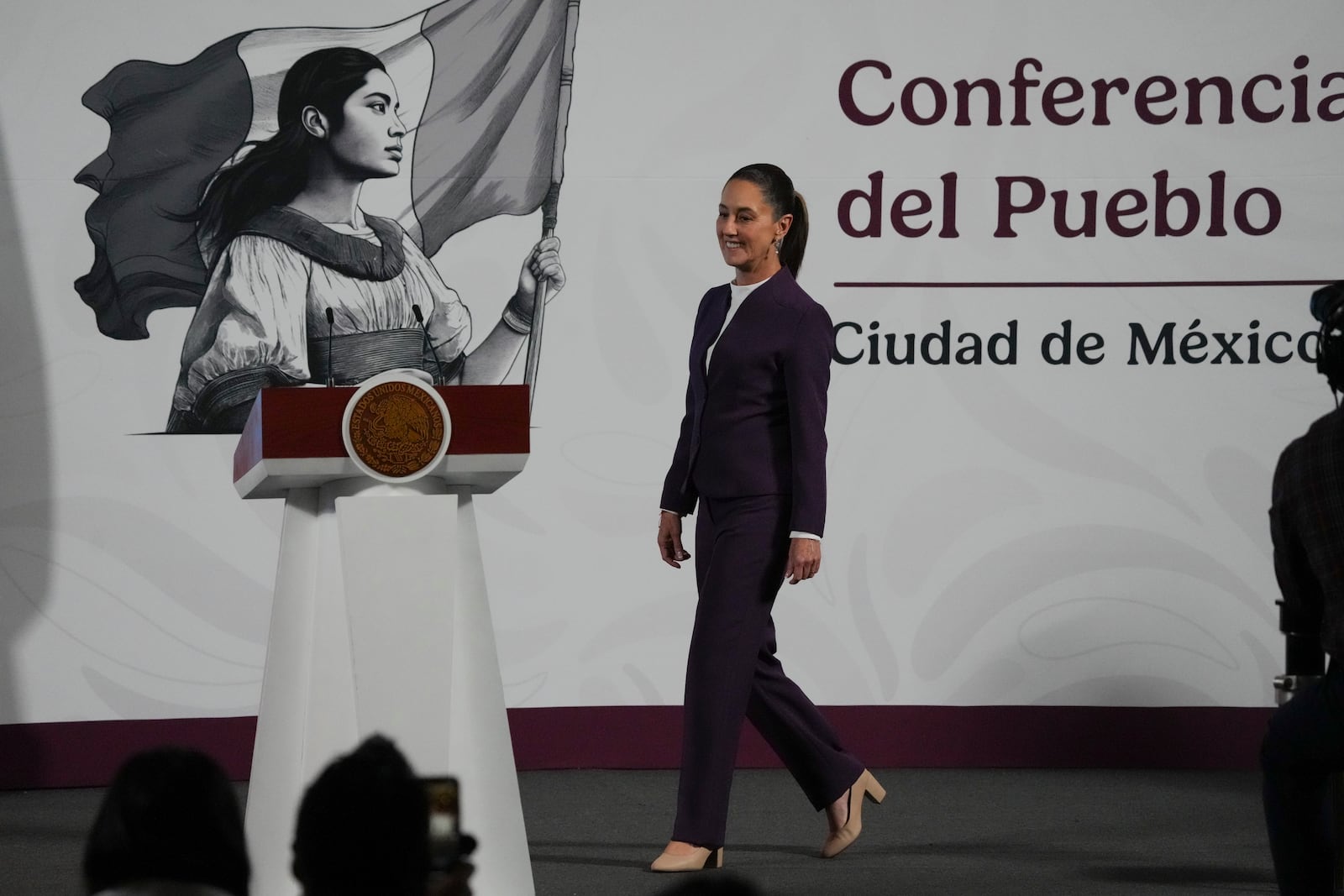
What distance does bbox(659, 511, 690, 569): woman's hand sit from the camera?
3.25 m

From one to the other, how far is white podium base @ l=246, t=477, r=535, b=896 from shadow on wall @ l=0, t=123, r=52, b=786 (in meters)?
1.91

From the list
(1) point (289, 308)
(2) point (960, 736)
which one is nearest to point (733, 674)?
(2) point (960, 736)

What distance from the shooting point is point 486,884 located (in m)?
2.53

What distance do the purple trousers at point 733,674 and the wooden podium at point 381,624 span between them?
1.72ft

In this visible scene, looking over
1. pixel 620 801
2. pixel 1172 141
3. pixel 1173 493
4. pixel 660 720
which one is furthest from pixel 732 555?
pixel 1172 141

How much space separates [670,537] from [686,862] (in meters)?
0.66

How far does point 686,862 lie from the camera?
299 cm

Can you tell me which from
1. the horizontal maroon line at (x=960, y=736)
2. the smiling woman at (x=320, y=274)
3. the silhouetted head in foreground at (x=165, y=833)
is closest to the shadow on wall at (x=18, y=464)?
the smiling woman at (x=320, y=274)

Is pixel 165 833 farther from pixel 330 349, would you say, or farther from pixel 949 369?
pixel 949 369

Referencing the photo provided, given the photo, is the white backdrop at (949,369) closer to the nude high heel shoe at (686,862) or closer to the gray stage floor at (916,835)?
the gray stage floor at (916,835)

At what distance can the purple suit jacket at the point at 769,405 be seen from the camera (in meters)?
3.04

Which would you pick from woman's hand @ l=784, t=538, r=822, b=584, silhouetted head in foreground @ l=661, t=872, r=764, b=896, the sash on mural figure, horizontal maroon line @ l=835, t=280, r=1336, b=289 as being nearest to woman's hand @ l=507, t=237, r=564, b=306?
the sash on mural figure

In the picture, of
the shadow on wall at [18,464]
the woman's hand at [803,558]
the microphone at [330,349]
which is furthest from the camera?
the shadow on wall at [18,464]

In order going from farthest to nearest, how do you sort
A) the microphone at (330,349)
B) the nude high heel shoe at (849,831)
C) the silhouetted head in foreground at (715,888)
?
1. the nude high heel shoe at (849,831)
2. the microphone at (330,349)
3. the silhouetted head in foreground at (715,888)
